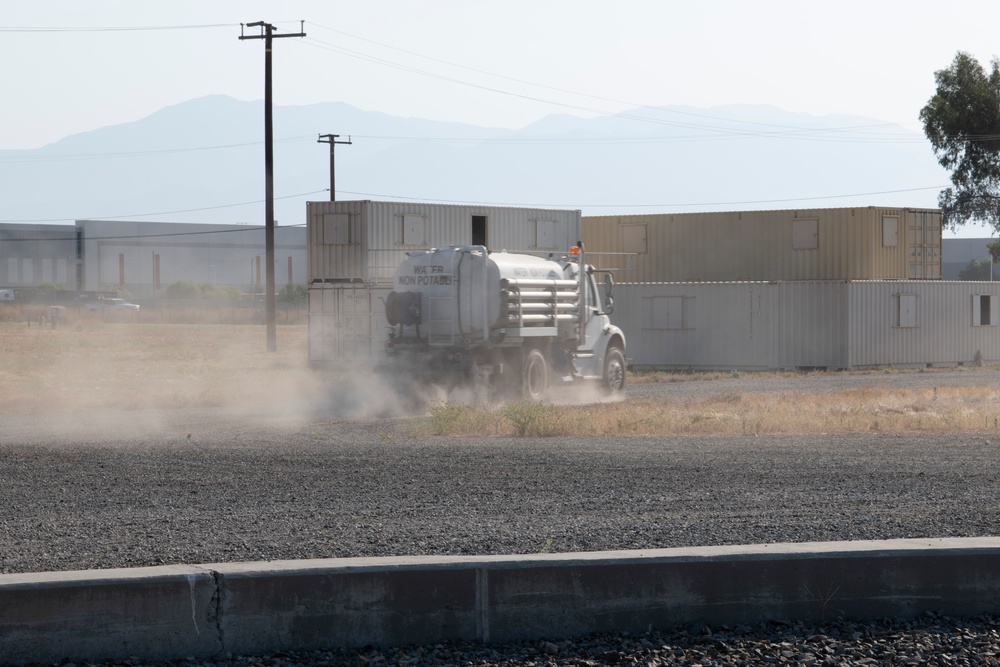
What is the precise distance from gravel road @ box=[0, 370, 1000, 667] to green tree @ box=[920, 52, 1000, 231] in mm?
51492

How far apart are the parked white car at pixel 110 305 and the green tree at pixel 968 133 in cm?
5453

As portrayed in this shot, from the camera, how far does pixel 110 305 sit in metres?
91.9

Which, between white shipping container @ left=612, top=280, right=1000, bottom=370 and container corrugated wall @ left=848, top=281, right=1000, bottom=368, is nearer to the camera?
white shipping container @ left=612, top=280, right=1000, bottom=370

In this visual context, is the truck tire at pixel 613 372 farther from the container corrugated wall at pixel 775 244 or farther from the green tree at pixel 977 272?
the green tree at pixel 977 272

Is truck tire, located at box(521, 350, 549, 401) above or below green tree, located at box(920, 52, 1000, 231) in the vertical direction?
below

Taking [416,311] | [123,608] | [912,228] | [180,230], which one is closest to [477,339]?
[416,311]

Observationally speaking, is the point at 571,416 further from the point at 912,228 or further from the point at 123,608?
the point at 912,228

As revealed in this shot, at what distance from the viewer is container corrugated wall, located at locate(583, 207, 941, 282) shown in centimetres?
3853

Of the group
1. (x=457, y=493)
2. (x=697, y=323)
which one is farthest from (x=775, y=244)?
(x=457, y=493)

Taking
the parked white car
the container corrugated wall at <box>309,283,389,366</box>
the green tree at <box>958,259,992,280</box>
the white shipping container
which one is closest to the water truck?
the container corrugated wall at <box>309,283,389,366</box>

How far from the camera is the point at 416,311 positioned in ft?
75.9

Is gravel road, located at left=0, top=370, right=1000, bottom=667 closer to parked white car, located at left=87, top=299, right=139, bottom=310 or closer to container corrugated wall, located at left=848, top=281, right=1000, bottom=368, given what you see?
container corrugated wall, located at left=848, top=281, right=1000, bottom=368

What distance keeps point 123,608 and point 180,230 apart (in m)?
116

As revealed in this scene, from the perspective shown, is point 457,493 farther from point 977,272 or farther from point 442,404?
point 977,272
